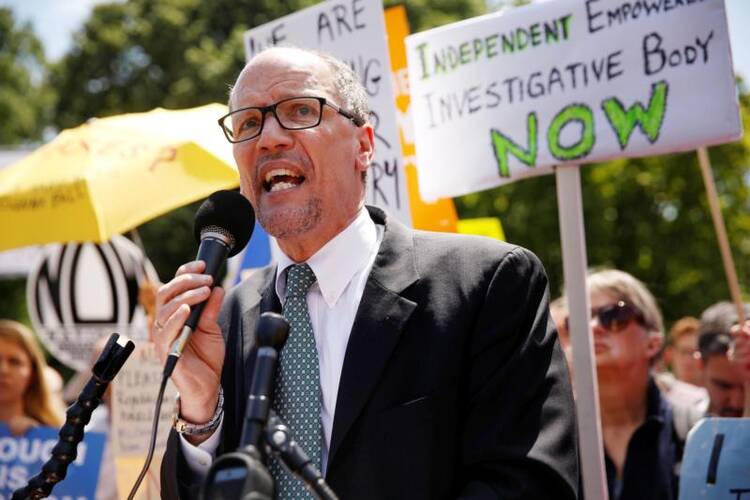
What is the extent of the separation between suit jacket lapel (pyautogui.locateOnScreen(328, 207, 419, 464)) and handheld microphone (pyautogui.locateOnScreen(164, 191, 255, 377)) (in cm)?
34

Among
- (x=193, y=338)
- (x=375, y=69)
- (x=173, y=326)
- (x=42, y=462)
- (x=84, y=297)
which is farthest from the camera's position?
(x=84, y=297)

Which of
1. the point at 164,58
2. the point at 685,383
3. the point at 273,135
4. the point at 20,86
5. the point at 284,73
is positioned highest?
the point at 20,86

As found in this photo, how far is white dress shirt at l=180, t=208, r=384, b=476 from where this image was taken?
252 cm

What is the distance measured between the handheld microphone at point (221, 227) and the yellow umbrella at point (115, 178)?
7.10 feet

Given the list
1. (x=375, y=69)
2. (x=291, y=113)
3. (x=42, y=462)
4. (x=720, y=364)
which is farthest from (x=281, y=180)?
(x=42, y=462)

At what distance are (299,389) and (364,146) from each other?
0.72 meters

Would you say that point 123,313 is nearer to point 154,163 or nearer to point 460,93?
point 154,163

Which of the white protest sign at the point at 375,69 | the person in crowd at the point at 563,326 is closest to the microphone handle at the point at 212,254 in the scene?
the white protest sign at the point at 375,69

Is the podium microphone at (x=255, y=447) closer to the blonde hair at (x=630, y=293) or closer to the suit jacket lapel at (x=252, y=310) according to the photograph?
the suit jacket lapel at (x=252, y=310)

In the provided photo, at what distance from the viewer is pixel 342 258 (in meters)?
2.69

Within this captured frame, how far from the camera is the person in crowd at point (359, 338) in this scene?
2348 millimetres

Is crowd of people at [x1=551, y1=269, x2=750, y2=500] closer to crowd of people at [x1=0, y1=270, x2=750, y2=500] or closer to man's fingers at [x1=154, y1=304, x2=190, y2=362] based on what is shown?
crowd of people at [x1=0, y1=270, x2=750, y2=500]

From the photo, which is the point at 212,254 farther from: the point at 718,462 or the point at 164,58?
the point at 164,58

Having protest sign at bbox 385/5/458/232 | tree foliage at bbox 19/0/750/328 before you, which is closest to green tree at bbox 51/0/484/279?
tree foliage at bbox 19/0/750/328
